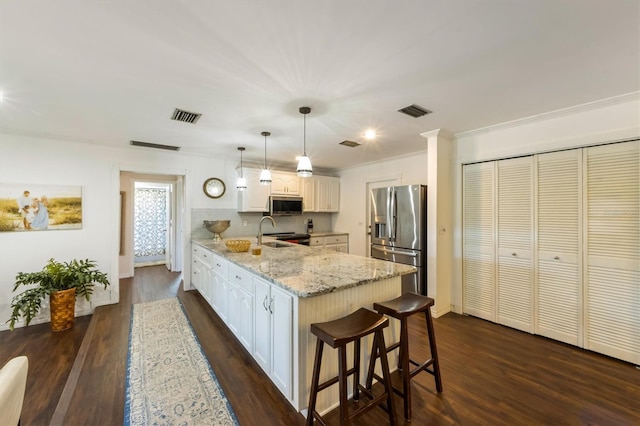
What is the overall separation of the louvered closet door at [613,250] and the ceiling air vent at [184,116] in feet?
12.9

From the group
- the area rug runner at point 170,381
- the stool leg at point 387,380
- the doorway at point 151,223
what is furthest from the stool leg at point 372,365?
the doorway at point 151,223

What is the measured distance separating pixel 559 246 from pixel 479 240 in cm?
77

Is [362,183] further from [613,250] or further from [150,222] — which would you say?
[150,222]

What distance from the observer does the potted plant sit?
9.97 ft

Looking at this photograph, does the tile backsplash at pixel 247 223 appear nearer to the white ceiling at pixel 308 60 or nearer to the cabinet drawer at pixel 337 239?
the cabinet drawer at pixel 337 239

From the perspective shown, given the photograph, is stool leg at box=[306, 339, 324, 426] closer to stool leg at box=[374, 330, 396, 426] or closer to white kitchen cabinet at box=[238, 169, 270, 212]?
stool leg at box=[374, 330, 396, 426]

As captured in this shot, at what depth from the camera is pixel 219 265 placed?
3.16 metres

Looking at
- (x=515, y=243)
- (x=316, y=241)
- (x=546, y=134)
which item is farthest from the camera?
(x=316, y=241)

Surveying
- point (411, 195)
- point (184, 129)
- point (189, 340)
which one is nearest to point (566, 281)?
point (411, 195)

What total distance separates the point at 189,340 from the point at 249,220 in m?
2.66

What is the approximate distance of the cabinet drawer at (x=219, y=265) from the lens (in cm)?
296

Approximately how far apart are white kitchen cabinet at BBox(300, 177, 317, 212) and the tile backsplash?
0.43m

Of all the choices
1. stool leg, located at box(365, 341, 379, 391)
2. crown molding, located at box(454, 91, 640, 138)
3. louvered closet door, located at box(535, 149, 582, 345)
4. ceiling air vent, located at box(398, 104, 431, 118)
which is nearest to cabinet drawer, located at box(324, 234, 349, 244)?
crown molding, located at box(454, 91, 640, 138)

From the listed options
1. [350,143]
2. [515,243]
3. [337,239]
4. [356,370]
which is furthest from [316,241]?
[356,370]
